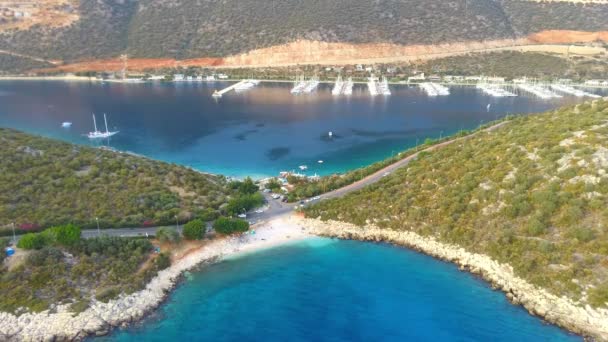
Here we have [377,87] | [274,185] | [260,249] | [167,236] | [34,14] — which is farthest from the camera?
[34,14]

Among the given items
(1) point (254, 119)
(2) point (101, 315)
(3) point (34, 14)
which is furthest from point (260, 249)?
(3) point (34, 14)

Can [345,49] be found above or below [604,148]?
above

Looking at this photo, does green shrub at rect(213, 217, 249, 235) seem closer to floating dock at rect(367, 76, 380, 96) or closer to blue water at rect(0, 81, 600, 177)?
blue water at rect(0, 81, 600, 177)

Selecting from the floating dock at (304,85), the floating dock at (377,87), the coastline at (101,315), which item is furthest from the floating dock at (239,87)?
the coastline at (101,315)

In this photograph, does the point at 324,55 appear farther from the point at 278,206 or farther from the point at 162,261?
the point at 162,261

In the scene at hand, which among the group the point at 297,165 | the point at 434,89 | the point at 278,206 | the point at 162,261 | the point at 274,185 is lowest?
the point at 162,261

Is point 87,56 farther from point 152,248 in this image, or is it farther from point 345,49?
point 152,248

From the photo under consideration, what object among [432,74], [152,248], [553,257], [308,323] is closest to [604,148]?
[553,257]

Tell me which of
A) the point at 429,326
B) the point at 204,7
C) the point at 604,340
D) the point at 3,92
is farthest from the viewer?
the point at 204,7

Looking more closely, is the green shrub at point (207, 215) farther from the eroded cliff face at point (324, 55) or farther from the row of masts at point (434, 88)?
the eroded cliff face at point (324, 55)
